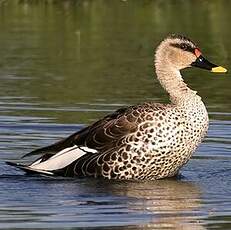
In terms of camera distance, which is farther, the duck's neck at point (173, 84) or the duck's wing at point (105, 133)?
the duck's neck at point (173, 84)

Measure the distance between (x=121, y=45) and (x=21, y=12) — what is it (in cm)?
618

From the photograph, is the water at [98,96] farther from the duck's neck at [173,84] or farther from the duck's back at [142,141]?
the duck's neck at [173,84]

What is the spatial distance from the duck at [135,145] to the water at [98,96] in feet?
0.50

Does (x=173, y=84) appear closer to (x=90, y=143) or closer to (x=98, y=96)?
(x=90, y=143)

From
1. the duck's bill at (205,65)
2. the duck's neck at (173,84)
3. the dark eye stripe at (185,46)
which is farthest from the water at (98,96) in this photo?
the dark eye stripe at (185,46)

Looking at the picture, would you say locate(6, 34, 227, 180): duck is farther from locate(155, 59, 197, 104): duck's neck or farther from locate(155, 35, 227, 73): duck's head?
locate(155, 35, 227, 73): duck's head

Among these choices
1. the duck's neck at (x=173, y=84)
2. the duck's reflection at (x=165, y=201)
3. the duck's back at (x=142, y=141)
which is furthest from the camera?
the duck's neck at (x=173, y=84)

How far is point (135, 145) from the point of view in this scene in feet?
37.7

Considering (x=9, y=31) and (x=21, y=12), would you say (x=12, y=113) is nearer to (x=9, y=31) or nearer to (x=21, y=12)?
(x=9, y=31)

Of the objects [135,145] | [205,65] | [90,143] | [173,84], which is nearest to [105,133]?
[90,143]

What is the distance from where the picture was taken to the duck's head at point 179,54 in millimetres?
12047

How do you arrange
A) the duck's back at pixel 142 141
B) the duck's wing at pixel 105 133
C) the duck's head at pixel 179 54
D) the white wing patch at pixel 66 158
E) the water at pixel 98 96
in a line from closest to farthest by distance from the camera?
the water at pixel 98 96 → the duck's back at pixel 142 141 → the duck's wing at pixel 105 133 → the white wing patch at pixel 66 158 → the duck's head at pixel 179 54

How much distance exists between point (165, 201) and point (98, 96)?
20.3 ft

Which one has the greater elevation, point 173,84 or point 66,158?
point 173,84
